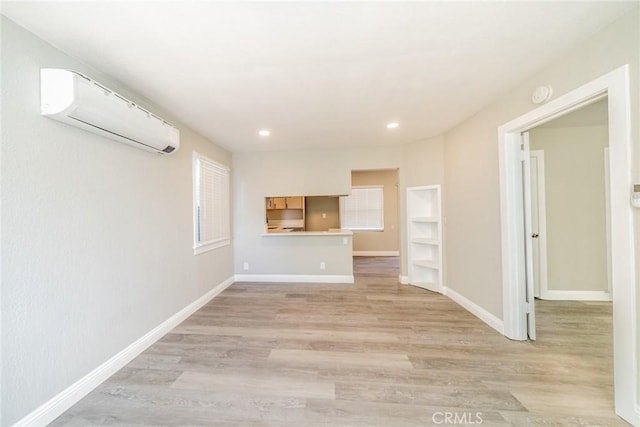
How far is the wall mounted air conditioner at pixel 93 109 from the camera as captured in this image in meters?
1.40

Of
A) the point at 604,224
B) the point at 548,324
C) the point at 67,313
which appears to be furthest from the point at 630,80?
the point at 67,313

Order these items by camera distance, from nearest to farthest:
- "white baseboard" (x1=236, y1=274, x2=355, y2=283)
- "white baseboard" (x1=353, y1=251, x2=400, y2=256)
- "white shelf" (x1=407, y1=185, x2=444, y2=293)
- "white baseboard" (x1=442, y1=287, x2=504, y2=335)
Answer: "white baseboard" (x1=442, y1=287, x2=504, y2=335)
"white shelf" (x1=407, y1=185, x2=444, y2=293)
"white baseboard" (x1=236, y1=274, x2=355, y2=283)
"white baseboard" (x1=353, y1=251, x2=400, y2=256)

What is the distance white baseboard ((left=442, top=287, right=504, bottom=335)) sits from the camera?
2.39m

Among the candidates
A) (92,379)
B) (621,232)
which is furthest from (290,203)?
(621,232)

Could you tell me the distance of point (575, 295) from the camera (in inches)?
126

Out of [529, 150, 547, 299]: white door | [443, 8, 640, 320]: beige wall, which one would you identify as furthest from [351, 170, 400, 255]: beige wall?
[529, 150, 547, 299]: white door

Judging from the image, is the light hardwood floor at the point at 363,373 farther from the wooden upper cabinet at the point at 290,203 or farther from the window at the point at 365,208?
the window at the point at 365,208

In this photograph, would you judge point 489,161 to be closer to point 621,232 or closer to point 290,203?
point 621,232

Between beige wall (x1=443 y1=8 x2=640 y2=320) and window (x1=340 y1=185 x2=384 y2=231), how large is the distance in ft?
11.2

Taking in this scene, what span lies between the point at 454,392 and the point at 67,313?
270cm

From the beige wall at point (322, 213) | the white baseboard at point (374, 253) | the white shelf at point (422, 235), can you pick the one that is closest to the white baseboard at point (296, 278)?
the white shelf at point (422, 235)

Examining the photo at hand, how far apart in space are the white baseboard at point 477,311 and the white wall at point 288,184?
900 millimetres

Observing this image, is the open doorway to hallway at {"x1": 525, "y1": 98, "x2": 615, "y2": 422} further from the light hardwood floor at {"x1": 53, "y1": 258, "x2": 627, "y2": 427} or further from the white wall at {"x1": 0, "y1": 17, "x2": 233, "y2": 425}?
the white wall at {"x1": 0, "y1": 17, "x2": 233, "y2": 425}

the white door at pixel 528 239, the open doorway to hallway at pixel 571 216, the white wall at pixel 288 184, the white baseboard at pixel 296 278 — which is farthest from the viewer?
the white baseboard at pixel 296 278
